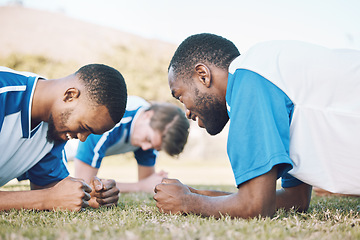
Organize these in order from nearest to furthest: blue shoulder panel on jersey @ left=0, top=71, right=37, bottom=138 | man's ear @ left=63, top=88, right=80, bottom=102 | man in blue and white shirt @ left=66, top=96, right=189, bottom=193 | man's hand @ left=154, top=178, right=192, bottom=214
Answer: man's hand @ left=154, top=178, right=192, bottom=214
blue shoulder panel on jersey @ left=0, top=71, right=37, bottom=138
man's ear @ left=63, top=88, right=80, bottom=102
man in blue and white shirt @ left=66, top=96, right=189, bottom=193

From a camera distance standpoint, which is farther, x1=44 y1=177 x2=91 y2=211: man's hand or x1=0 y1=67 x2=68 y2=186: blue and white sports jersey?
x1=0 y1=67 x2=68 y2=186: blue and white sports jersey

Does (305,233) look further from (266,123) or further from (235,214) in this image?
(266,123)

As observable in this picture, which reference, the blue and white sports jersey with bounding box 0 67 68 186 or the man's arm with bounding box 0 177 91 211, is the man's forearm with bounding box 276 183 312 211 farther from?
the blue and white sports jersey with bounding box 0 67 68 186

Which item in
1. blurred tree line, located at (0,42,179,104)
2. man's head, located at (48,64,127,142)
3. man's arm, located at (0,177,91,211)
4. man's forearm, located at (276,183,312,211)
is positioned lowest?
blurred tree line, located at (0,42,179,104)

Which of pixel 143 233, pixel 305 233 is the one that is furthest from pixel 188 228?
pixel 305 233

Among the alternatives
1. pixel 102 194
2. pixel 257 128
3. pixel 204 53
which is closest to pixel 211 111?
pixel 204 53

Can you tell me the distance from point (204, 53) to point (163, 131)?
2601mm

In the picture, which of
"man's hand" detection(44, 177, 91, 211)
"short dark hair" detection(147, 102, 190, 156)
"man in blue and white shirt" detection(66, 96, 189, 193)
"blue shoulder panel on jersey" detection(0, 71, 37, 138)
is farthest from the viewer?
"short dark hair" detection(147, 102, 190, 156)

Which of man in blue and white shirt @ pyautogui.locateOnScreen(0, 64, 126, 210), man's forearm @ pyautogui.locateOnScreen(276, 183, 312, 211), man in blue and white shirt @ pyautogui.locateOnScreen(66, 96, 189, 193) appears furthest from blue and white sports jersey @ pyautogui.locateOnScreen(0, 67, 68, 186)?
man's forearm @ pyautogui.locateOnScreen(276, 183, 312, 211)

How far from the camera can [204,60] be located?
107 inches

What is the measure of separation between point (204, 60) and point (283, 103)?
834 millimetres

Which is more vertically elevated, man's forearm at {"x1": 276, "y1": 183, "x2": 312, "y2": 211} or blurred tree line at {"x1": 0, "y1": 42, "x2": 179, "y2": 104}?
man's forearm at {"x1": 276, "y1": 183, "x2": 312, "y2": 211}

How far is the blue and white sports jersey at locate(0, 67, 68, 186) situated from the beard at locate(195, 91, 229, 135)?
5.04ft

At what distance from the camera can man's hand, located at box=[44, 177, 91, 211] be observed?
105 inches
